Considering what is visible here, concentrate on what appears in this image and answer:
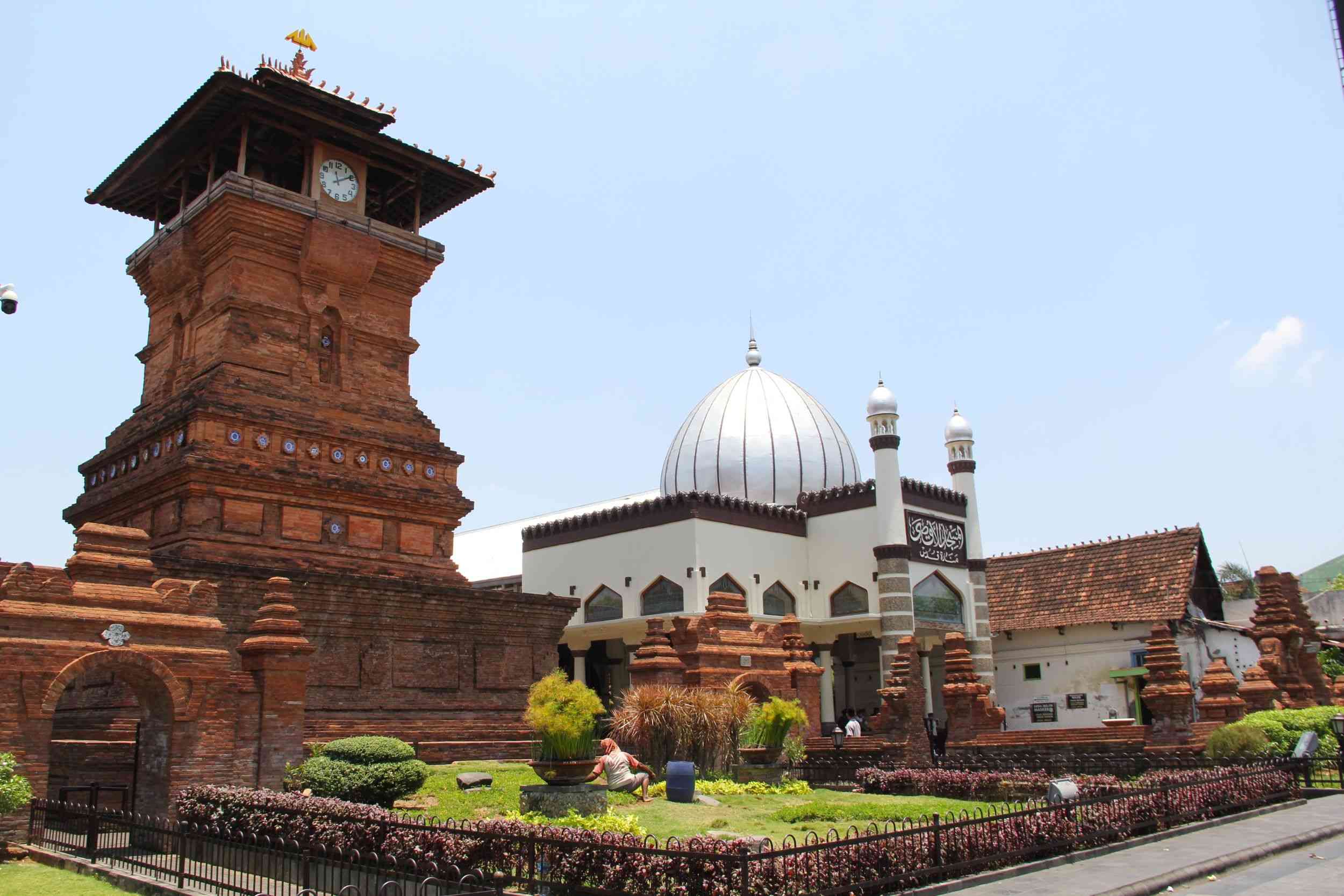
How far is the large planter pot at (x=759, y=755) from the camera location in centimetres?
2070

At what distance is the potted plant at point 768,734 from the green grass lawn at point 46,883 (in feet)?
38.5

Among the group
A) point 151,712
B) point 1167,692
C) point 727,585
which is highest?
point 727,585

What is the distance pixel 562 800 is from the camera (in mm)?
15125

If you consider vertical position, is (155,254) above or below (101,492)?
above

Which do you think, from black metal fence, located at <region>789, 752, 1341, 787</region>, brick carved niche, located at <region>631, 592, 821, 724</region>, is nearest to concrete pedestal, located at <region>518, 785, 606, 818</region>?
black metal fence, located at <region>789, 752, 1341, 787</region>

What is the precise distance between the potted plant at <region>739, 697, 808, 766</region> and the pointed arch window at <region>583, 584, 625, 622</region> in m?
13.6

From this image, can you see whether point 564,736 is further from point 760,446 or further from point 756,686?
point 760,446

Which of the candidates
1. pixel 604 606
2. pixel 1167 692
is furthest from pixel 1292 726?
pixel 604 606

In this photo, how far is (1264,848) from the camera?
12.7 metres

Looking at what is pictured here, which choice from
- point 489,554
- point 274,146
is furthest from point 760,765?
point 489,554

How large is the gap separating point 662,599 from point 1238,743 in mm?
17089

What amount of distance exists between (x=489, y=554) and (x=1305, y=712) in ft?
113

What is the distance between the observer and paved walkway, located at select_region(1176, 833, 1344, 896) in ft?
34.6

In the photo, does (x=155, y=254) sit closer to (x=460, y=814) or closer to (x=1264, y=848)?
(x=460, y=814)
